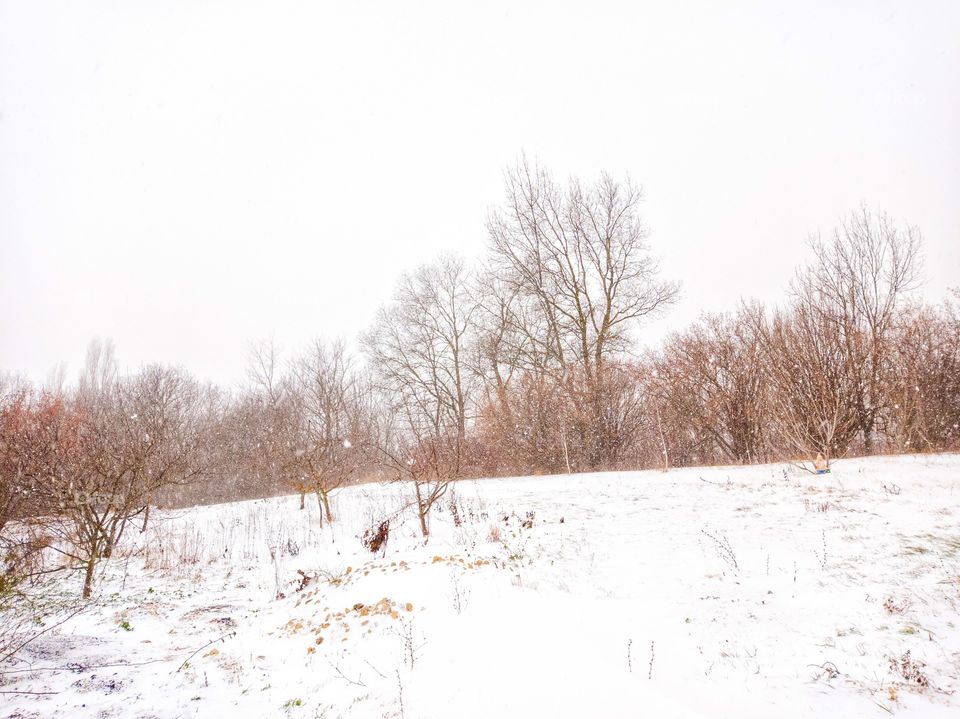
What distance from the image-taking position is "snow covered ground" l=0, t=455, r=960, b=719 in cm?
352

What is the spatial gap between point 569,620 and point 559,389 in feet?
42.6

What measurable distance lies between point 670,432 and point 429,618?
1324 centimetres

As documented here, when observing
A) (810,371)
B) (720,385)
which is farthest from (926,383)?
(720,385)

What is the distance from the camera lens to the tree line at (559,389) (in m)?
9.52

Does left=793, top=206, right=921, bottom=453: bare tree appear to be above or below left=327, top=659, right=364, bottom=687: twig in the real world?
above

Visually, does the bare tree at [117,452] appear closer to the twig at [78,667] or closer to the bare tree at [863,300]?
the twig at [78,667]

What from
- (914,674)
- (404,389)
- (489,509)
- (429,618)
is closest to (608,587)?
(429,618)

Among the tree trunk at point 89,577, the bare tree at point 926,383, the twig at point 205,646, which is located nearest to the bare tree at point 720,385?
the bare tree at point 926,383

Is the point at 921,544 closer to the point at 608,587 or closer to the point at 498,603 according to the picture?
the point at 608,587

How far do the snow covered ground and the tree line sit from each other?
1.88 meters

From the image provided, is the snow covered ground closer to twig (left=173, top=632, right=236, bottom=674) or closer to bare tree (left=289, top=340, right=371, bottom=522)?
twig (left=173, top=632, right=236, bottom=674)

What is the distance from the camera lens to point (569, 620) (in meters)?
4.63

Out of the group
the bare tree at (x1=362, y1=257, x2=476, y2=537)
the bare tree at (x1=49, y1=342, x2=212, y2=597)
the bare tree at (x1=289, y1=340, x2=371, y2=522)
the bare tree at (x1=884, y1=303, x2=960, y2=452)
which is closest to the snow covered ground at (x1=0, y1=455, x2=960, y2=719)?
the bare tree at (x1=49, y1=342, x2=212, y2=597)

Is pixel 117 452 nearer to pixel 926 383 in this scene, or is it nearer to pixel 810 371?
pixel 810 371
